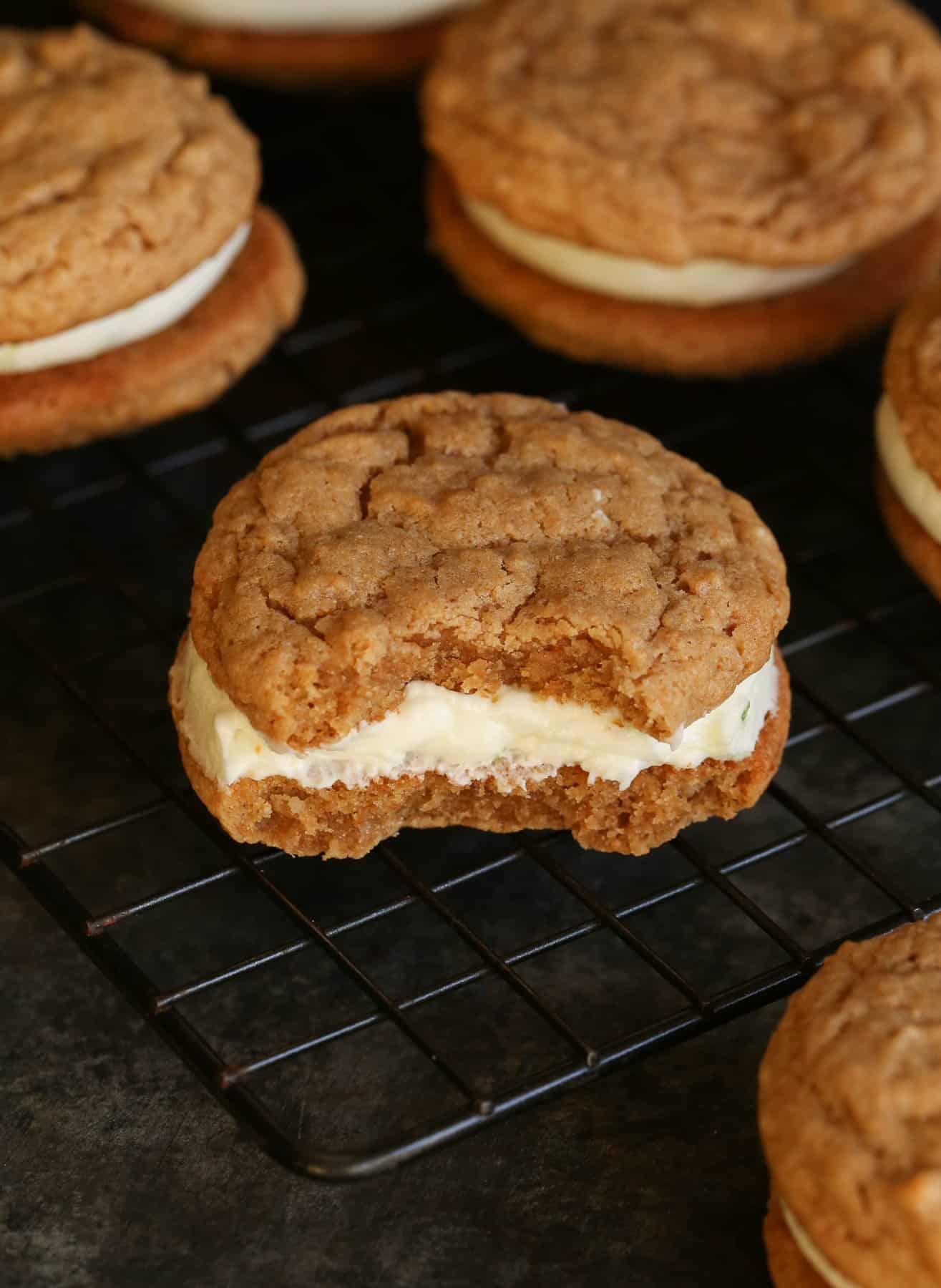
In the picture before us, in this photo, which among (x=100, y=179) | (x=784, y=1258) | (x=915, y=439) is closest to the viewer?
(x=784, y=1258)

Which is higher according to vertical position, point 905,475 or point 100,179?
point 100,179

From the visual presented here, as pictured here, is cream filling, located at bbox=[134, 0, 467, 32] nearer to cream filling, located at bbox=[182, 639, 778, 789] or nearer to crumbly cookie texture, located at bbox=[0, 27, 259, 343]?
crumbly cookie texture, located at bbox=[0, 27, 259, 343]

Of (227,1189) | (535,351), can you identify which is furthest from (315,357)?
(227,1189)

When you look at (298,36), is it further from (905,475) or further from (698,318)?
(905,475)

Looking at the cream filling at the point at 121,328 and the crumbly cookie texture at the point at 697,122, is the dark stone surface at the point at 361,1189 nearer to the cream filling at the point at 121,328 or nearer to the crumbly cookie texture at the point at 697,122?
the cream filling at the point at 121,328

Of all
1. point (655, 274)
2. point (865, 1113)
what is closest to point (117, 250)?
point (655, 274)

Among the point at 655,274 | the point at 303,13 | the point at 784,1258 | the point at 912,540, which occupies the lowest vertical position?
the point at 784,1258

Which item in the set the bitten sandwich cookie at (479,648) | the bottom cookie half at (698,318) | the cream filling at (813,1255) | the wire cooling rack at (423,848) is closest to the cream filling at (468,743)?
the bitten sandwich cookie at (479,648)
